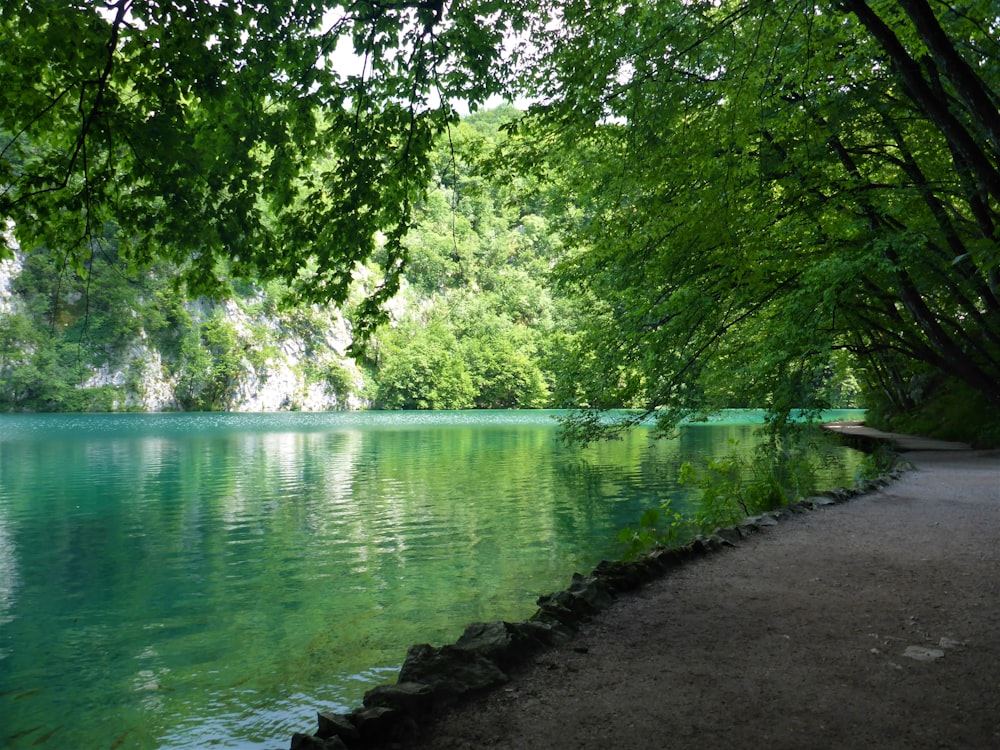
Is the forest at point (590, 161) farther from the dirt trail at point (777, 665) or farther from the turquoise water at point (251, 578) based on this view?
the turquoise water at point (251, 578)

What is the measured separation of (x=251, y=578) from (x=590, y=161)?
24.3 ft

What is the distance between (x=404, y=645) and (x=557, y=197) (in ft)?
28.4

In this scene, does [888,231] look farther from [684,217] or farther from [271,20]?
[271,20]

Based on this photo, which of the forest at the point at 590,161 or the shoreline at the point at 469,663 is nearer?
the shoreline at the point at 469,663

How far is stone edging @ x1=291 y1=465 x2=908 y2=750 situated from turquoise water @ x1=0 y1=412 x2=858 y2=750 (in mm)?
1397

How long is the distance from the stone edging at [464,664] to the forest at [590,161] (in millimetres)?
2505

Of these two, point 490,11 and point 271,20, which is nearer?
point 271,20

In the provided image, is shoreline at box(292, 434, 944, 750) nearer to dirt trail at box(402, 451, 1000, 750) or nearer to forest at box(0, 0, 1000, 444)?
dirt trail at box(402, 451, 1000, 750)

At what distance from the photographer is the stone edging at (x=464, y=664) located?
9.86 ft

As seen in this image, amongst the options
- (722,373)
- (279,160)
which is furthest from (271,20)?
(722,373)

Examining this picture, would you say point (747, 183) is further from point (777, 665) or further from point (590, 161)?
point (777, 665)

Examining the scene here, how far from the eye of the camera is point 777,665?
12.3 feet

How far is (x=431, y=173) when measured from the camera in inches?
213

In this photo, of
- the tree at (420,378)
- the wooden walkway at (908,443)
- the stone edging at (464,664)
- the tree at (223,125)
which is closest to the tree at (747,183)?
the tree at (223,125)
